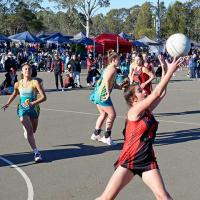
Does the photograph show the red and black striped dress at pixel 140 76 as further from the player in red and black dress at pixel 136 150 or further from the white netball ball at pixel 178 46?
the player in red and black dress at pixel 136 150

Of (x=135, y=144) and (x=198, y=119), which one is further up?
(x=135, y=144)

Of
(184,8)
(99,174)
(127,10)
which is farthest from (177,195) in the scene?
(127,10)

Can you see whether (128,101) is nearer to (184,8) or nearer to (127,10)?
(184,8)

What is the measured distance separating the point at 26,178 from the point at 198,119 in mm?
7258

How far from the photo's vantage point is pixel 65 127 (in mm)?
12211

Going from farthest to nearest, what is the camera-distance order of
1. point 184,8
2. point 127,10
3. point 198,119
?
point 127,10, point 184,8, point 198,119

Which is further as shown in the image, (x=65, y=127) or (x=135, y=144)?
(x=65, y=127)

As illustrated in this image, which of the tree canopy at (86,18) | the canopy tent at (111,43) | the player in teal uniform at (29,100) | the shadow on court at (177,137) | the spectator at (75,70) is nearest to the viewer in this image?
the player in teal uniform at (29,100)

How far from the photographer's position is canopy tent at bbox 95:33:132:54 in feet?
156

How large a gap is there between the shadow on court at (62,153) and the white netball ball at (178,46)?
383 centimetres

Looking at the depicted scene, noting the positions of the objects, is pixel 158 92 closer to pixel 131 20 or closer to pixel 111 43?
pixel 111 43

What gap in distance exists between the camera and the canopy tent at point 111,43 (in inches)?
1874

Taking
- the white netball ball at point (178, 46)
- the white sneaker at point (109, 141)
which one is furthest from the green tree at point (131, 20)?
the white netball ball at point (178, 46)

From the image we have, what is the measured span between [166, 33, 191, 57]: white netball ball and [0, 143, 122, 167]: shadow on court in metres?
3.83
